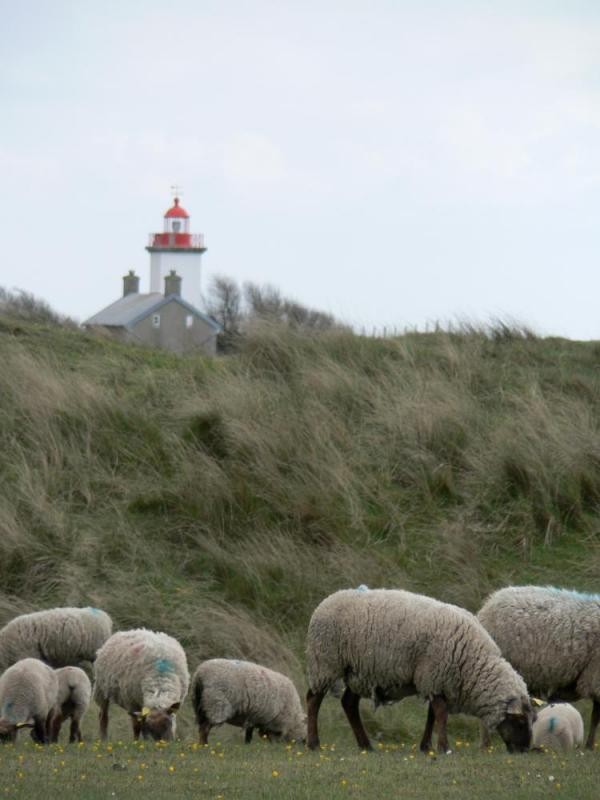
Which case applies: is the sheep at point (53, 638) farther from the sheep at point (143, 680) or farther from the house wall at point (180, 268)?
the house wall at point (180, 268)

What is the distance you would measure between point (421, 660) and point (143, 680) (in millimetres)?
2588

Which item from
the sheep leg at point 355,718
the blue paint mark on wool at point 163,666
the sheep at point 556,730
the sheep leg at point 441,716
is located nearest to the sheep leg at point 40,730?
the blue paint mark on wool at point 163,666

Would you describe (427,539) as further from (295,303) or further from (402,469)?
(295,303)

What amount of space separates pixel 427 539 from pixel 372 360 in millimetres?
5039

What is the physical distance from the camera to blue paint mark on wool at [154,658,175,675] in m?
12.0

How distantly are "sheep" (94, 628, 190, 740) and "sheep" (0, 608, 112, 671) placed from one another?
115 cm

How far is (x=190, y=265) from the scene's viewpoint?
80.8 m

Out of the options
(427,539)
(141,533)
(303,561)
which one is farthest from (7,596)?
(427,539)

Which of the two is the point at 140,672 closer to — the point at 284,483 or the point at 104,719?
the point at 104,719

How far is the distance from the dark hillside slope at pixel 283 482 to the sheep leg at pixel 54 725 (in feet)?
9.52

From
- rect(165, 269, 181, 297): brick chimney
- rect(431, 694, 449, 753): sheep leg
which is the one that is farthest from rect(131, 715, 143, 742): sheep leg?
rect(165, 269, 181, 297): brick chimney

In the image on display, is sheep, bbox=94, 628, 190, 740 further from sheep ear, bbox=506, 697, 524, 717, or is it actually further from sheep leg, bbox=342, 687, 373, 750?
sheep ear, bbox=506, 697, 524, 717

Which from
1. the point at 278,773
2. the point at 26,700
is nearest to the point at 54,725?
the point at 26,700

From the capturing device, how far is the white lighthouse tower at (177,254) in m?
79.9
